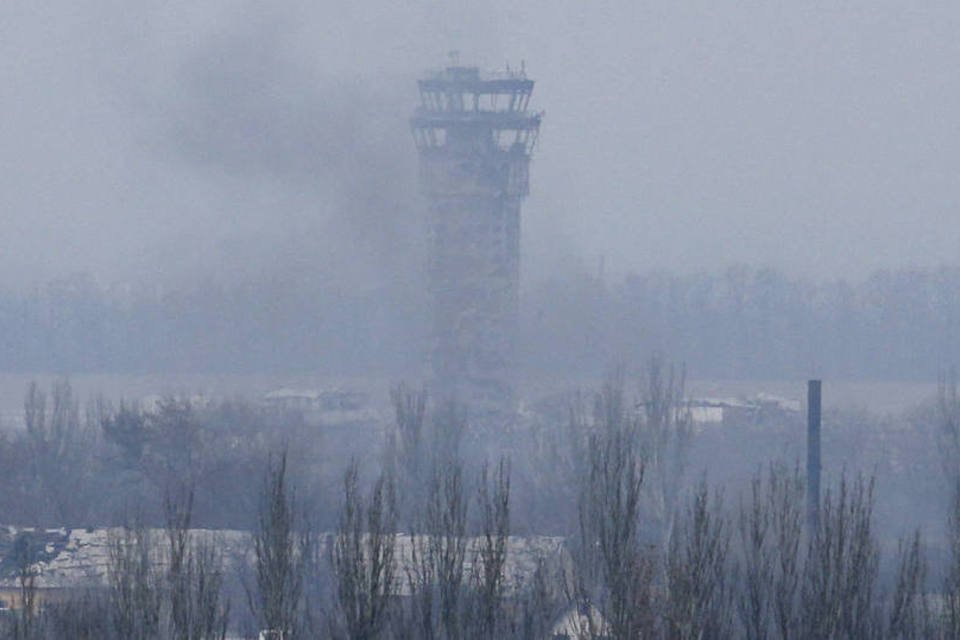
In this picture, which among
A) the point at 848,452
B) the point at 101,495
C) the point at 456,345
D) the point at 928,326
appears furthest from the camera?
the point at 928,326

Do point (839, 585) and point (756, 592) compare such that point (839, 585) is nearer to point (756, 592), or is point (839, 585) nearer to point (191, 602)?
point (756, 592)

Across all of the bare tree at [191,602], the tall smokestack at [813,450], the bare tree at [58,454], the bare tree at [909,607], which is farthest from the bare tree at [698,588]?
the bare tree at [58,454]

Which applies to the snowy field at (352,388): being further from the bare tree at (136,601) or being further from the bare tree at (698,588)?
the bare tree at (698,588)

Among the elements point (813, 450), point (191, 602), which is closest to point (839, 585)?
point (191, 602)

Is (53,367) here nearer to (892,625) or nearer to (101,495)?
(101,495)

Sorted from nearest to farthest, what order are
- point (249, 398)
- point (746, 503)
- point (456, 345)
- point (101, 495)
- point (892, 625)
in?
point (892, 625) < point (746, 503) < point (101, 495) < point (249, 398) < point (456, 345)

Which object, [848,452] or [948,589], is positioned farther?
[848,452]

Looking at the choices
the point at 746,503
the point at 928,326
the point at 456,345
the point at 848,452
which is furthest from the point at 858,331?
the point at 746,503

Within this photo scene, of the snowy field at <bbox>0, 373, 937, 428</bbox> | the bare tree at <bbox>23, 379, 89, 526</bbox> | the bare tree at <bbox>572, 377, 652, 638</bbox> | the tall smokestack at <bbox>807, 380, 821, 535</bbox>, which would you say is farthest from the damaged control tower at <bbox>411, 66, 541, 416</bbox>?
the bare tree at <bbox>572, 377, 652, 638</bbox>
